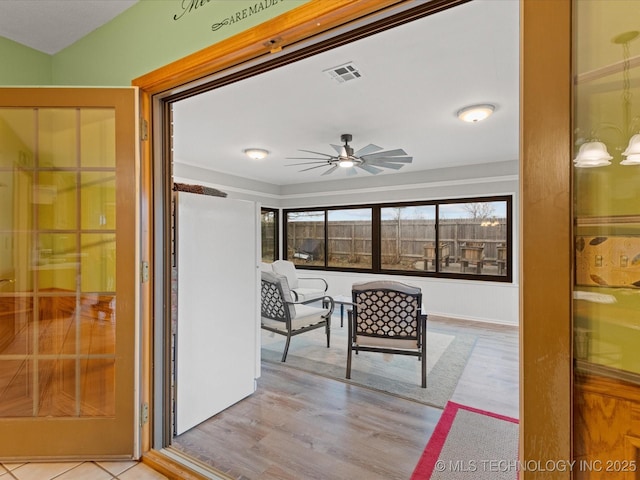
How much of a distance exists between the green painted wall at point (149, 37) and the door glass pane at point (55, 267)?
1.26 feet

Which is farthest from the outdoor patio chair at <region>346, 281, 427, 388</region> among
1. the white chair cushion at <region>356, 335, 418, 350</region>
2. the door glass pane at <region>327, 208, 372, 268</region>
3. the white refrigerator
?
the door glass pane at <region>327, 208, 372, 268</region>

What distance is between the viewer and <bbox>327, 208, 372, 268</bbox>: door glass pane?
656cm

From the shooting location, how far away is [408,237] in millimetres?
6098

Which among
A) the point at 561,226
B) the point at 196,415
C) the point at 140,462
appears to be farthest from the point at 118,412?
the point at 561,226

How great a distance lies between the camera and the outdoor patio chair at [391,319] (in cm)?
295

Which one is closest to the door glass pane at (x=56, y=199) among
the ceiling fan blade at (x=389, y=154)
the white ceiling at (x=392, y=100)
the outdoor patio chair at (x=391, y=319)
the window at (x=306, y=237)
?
the white ceiling at (x=392, y=100)

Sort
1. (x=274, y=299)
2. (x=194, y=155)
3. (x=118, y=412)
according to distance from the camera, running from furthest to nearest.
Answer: (x=194, y=155), (x=274, y=299), (x=118, y=412)

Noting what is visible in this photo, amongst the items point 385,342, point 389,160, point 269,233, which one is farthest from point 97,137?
point 269,233

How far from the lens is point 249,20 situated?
1353 mm

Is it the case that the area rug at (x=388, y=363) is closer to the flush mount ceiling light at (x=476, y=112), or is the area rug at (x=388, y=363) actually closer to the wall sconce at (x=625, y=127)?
the wall sconce at (x=625, y=127)

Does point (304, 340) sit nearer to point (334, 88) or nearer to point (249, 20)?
point (334, 88)

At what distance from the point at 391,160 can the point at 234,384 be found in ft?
9.90

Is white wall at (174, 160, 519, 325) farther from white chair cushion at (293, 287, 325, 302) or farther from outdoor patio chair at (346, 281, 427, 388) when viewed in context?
outdoor patio chair at (346, 281, 427, 388)

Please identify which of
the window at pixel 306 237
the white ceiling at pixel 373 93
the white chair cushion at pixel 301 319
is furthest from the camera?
the window at pixel 306 237
